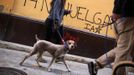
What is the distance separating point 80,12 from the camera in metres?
11.0

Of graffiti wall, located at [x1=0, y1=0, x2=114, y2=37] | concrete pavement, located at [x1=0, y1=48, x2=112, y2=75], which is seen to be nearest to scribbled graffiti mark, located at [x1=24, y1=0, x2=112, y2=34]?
graffiti wall, located at [x1=0, y1=0, x2=114, y2=37]

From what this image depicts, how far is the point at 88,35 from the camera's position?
11.0 m

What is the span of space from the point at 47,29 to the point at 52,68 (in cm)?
131

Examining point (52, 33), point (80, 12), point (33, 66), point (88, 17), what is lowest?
point (33, 66)

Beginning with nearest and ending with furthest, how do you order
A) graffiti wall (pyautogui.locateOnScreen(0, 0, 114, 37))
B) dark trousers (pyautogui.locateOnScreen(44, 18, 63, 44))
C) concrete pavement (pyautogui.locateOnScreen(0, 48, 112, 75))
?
concrete pavement (pyautogui.locateOnScreen(0, 48, 112, 75)) < dark trousers (pyautogui.locateOnScreen(44, 18, 63, 44)) < graffiti wall (pyautogui.locateOnScreen(0, 0, 114, 37))

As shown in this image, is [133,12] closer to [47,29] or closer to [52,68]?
[52,68]

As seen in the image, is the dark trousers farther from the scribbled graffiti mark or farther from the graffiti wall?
the scribbled graffiti mark

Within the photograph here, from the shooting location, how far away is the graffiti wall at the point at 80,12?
10.9 m

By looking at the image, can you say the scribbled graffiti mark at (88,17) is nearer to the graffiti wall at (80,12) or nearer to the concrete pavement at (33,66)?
the graffiti wall at (80,12)

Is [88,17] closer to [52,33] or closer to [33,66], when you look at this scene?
[52,33]

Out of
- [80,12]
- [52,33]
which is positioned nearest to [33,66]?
[52,33]

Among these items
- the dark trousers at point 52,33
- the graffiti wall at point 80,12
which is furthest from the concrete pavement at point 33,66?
the graffiti wall at point 80,12

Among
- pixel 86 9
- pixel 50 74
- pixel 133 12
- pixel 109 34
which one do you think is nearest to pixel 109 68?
pixel 109 34

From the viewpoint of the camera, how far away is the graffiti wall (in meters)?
10.9
